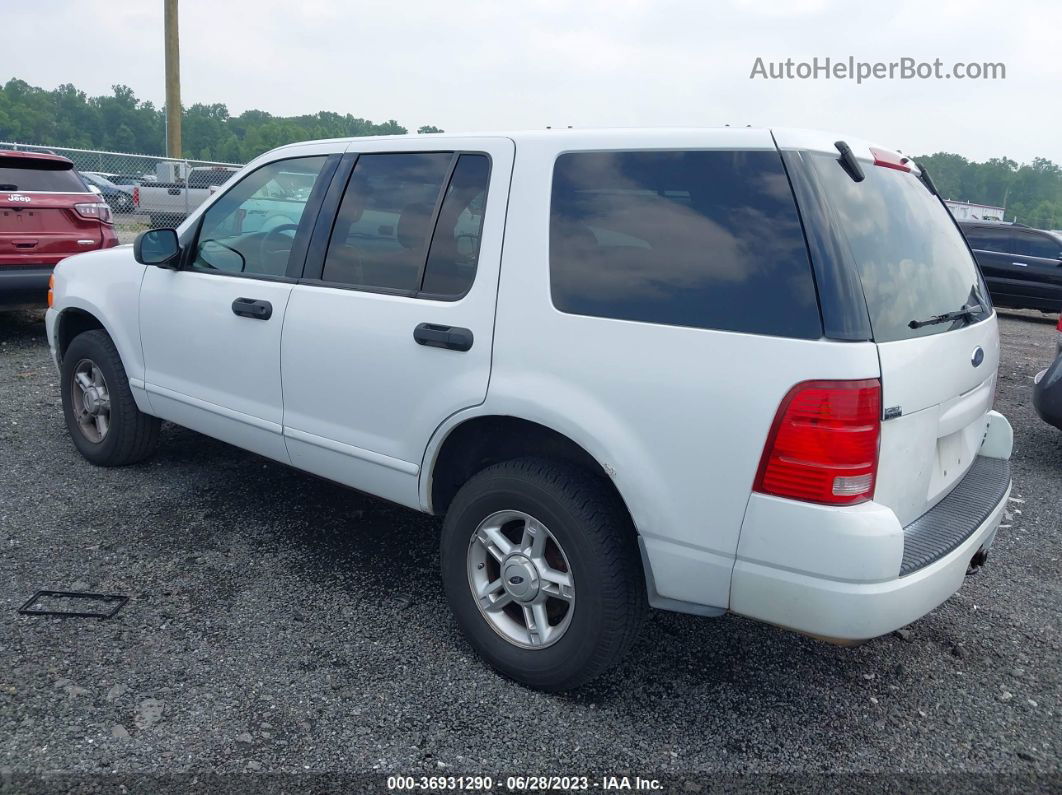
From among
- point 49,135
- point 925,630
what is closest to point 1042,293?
point 925,630

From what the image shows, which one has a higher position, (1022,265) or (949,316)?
(949,316)

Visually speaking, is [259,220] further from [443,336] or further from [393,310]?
→ [443,336]

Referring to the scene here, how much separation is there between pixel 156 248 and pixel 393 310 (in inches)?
62.0

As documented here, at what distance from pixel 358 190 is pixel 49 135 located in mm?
77009

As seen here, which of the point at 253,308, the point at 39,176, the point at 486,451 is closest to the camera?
the point at 486,451

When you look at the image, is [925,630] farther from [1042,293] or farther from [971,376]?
[1042,293]

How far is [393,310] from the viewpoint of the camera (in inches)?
125

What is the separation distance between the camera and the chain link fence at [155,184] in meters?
13.8

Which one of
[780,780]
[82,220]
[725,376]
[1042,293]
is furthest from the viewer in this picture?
[1042,293]

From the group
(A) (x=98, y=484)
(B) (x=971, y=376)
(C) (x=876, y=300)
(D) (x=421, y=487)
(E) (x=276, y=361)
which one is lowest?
(A) (x=98, y=484)

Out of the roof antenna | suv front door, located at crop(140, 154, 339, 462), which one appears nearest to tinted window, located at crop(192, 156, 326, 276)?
suv front door, located at crop(140, 154, 339, 462)

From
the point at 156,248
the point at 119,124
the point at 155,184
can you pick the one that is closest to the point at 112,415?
the point at 156,248

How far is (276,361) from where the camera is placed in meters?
3.60

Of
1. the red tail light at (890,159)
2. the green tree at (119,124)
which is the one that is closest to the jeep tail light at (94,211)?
the red tail light at (890,159)
